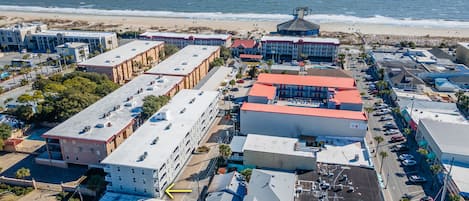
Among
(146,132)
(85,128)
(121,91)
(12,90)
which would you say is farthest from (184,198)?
(12,90)

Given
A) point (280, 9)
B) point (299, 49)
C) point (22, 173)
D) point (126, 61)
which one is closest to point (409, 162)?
point (22, 173)

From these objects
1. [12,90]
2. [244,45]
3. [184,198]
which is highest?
[244,45]

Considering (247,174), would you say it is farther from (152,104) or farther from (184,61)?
(184,61)

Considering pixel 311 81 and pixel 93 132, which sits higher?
pixel 311 81

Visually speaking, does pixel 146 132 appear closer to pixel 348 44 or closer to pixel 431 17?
pixel 348 44

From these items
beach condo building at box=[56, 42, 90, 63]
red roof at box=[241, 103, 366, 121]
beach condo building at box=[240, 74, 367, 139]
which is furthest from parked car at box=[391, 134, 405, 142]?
beach condo building at box=[56, 42, 90, 63]

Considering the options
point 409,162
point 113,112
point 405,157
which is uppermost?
point 113,112

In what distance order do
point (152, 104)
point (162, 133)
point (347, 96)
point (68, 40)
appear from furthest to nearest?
point (68, 40) → point (347, 96) → point (152, 104) → point (162, 133)
